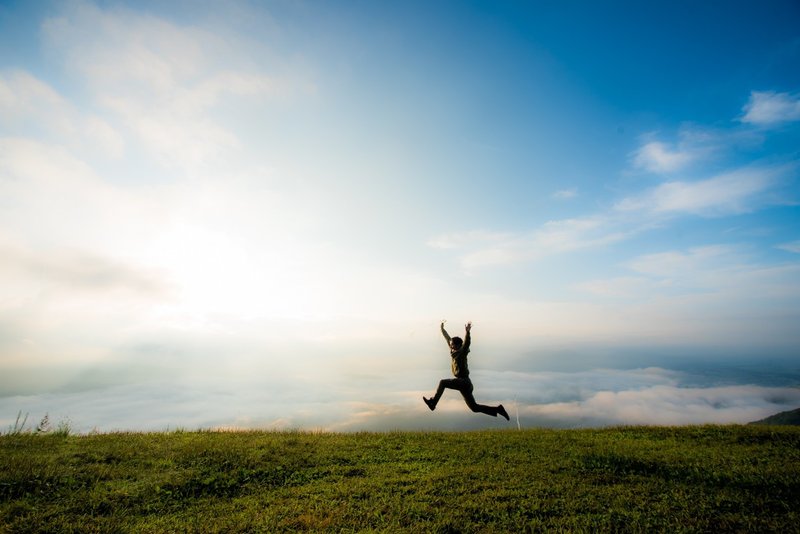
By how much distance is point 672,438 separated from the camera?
1686 centimetres

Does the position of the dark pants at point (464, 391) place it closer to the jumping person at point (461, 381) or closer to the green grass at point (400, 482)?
the jumping person at point (461, 381)

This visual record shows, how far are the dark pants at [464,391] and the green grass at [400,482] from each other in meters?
1.78

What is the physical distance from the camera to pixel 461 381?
1340 cm

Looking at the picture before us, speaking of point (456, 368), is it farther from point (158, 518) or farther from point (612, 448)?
point (158, 518)

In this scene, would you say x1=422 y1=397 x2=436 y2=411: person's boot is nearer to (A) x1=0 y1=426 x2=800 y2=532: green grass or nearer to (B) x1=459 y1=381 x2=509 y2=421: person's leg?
(B) x1=459 y1=381 x2=509 y2=421: person's leg

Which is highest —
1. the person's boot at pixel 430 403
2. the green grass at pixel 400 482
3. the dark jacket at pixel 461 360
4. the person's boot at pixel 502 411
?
the dark jacket at pixel 461 360

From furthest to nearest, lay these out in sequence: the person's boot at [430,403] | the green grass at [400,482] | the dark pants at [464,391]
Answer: the dark pants at [464,391], the person's boot at [430,403], the green grass at [400,482]

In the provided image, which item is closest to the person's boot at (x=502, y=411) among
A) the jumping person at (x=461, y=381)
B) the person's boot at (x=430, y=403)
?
the jumping person at (x=461, y=381)

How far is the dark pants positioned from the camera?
527 inches

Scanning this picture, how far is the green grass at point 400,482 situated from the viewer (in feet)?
29.8

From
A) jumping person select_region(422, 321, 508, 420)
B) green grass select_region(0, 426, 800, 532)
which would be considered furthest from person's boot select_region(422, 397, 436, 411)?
→ green grass select_region(0, 426, 800, 532)

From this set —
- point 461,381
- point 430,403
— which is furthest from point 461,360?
point 430,403

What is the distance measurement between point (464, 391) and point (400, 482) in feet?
11.8

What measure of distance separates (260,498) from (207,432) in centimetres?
820
